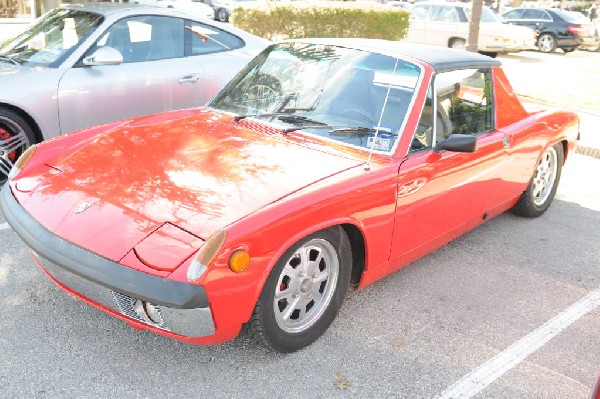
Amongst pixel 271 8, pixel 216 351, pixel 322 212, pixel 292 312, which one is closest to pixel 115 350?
pixel 216 351

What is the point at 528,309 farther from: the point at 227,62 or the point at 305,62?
the point at 227,62

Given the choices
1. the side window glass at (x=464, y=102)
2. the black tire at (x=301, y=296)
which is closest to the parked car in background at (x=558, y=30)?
the side window glass at (x=464, y=102)

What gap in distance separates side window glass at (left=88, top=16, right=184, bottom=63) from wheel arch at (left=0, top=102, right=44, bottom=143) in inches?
32.4

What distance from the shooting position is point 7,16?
21172mm

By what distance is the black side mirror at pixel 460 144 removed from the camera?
139 inches

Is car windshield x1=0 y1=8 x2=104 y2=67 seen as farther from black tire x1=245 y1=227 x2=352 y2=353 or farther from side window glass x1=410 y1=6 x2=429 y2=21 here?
side window glass x1=410 y1=6 x2=429 y2=21

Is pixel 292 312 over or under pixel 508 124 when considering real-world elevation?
under

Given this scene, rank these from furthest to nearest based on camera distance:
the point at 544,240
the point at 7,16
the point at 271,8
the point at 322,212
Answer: the point at 7,16
the point at 271,8
the point at 544,240
the point at 322,212

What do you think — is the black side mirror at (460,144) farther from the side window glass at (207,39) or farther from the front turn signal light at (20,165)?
the side window glass at (207,39)

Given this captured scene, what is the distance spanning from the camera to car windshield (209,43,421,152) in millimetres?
3574

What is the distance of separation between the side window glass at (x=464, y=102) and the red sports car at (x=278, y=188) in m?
0.01

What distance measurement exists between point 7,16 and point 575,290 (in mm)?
22029

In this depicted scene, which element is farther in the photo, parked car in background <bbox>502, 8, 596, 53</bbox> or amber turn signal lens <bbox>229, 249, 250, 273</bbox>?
parked car in background <bbox>502, 8, 596, 53</bbox>

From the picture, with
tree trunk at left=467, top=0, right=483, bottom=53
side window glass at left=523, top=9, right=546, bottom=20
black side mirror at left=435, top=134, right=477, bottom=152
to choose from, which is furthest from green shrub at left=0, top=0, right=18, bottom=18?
black side mirror at left=435, top=134, right=477, bottom=152
